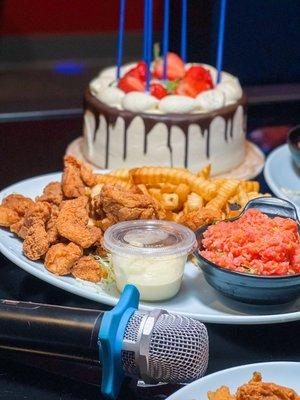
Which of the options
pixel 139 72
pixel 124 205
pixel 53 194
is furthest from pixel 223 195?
pixel 139 72

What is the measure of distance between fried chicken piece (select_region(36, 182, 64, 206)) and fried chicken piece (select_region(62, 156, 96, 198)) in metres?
0.02

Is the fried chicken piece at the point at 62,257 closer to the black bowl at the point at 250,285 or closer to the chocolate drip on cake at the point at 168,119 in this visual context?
the black bowl at the point at 250,285

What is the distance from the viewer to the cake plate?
245 cm

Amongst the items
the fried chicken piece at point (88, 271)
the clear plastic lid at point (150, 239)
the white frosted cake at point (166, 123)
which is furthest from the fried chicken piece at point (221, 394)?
the white frosted cake at point (166, 123)

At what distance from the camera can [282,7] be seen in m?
3.45

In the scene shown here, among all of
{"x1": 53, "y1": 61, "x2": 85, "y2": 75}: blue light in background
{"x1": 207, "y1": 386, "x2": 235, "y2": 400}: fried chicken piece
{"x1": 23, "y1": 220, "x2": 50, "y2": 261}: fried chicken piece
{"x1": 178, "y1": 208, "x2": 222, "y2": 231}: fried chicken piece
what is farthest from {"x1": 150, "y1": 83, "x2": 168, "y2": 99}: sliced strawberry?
{"x1": 53, "y1": 61, "x2": 85, "y2": 75}: blue light in background

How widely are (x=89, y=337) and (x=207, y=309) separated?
1.09ft

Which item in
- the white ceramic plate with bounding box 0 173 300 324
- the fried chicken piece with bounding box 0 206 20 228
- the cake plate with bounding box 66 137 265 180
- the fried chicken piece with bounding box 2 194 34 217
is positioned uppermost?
the fried chicken piece with bounding box 2 194 34 217

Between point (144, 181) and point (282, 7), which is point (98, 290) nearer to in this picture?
point (144, 181)

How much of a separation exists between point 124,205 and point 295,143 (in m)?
0.92

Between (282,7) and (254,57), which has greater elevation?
(282,7)

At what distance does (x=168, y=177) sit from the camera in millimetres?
1867

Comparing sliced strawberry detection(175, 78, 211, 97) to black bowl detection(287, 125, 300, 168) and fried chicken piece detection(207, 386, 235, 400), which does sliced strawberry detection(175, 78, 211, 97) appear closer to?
black bowl detection(287, 125, 300, 168)

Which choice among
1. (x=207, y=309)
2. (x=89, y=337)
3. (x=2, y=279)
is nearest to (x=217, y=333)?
(x=207, y=309)
